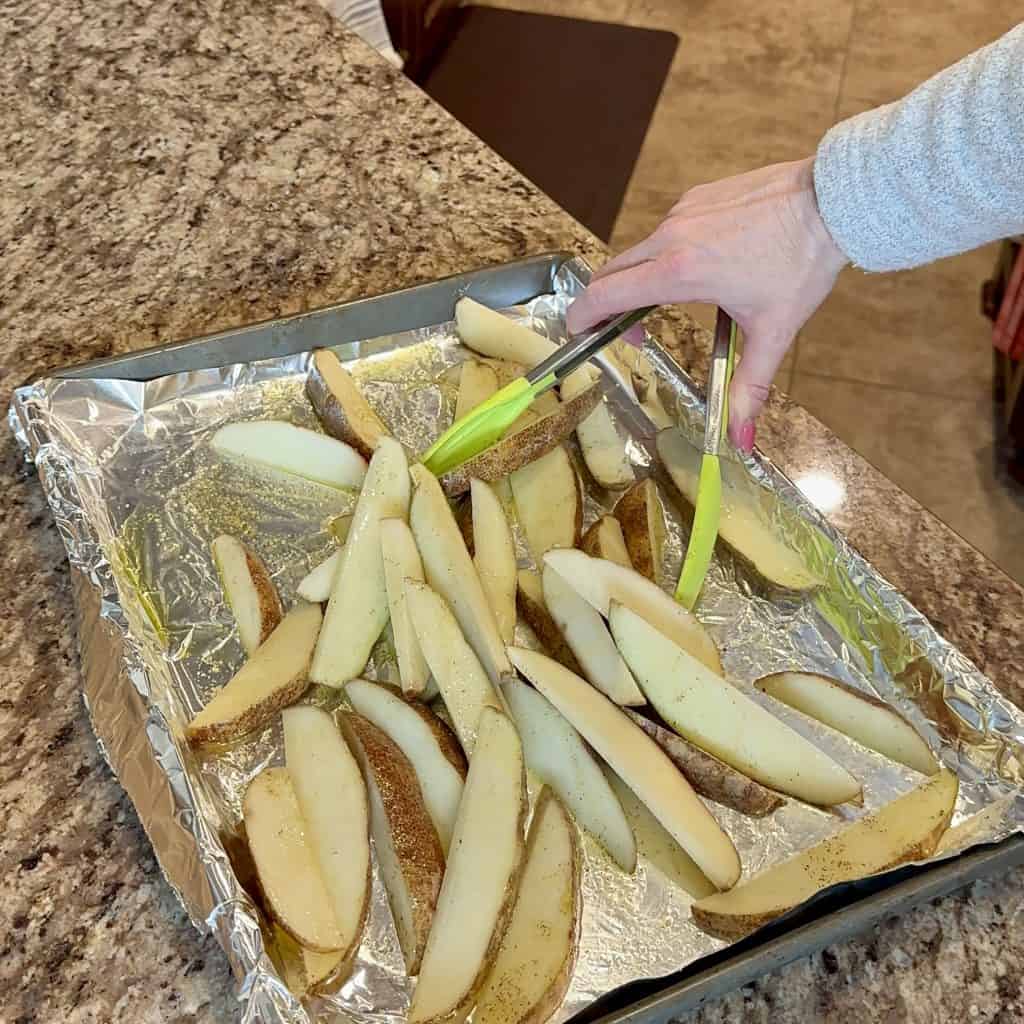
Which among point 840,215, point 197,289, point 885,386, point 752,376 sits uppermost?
point 840,215

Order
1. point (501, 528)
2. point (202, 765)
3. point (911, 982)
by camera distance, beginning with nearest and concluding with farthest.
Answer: point (911, 982) < point (202, 765) < point (501, 528)

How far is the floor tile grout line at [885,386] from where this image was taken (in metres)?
2.42

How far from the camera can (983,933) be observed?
2.66 feet

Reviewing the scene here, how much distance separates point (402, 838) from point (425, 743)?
0.09 metres

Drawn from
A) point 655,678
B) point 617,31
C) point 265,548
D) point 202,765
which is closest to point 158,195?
point 265,548

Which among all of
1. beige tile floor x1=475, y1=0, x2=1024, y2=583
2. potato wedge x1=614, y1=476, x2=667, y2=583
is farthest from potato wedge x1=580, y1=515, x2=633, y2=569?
beige tile floor x1=475, y1=0, x2=1024, y2=583

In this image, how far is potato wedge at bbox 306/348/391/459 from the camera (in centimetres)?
111

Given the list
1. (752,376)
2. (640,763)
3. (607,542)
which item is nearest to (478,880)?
(640,763)

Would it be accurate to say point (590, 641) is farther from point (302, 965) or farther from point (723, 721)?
point (302, 965)

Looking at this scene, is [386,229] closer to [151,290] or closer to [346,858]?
[151,290]

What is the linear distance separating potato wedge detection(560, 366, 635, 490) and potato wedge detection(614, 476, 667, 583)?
0.03m

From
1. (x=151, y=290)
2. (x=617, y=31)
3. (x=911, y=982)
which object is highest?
(x=151, y=290)

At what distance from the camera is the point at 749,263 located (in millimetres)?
870

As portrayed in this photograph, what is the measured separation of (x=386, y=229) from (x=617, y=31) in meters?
2.21
